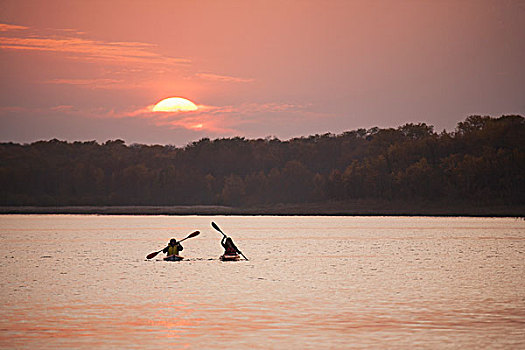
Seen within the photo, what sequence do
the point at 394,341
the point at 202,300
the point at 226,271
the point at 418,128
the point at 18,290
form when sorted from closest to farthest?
the point at 394,341, the point at 202,300, the point at 18,290, the point at 226,271, the point at 418,128

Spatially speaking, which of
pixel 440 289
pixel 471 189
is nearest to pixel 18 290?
pixel 440 289

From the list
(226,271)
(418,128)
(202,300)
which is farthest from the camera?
(418,128)

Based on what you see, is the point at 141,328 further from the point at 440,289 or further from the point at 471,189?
the point at 471,189

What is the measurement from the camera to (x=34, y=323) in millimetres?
24953

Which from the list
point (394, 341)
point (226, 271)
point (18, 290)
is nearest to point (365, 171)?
point (226, 271)

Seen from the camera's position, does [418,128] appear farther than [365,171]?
Yes

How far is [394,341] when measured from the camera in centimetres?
2192

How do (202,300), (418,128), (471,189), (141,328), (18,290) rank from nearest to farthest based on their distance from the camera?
1. (141,328)
2. (202,300)
3. (18,290)
4. (471,189)
5. (418,128)

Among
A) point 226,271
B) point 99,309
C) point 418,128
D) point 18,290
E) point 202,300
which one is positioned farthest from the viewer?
point 418,128

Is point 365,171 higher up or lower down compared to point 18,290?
higher up

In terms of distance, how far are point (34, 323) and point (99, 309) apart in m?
3.46

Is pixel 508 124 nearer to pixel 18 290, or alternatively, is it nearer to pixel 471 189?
pixel 471 189

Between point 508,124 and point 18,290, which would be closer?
point 18,290

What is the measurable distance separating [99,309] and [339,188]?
14394cm
